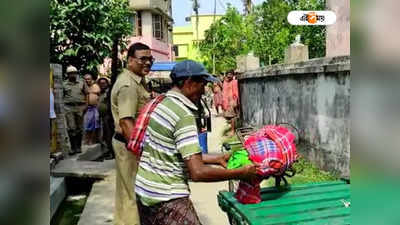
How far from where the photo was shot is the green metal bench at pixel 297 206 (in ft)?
8.89

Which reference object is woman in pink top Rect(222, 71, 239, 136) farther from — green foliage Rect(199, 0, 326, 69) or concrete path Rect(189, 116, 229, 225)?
green foliage Rect(199, 0, 326, 69)

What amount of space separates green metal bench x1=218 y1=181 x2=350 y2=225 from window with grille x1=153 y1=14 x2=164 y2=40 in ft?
98.9

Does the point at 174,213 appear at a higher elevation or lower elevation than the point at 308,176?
higher

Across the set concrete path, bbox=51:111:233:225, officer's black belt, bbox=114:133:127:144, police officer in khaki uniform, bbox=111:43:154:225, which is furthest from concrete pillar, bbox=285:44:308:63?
officer's black belt, bbox=114:133:127:144

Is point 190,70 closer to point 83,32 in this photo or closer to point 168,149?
point 168,149

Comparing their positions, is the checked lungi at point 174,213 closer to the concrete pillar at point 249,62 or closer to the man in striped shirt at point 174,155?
the man in striped shirt at point 174,155

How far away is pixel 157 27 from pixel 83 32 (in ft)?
73.8

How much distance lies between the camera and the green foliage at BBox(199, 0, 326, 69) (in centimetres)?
1650

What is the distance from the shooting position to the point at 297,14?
15.0ft

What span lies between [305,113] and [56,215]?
396cm

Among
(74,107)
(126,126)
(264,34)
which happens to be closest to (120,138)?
(126,126)

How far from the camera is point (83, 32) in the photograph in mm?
11492
